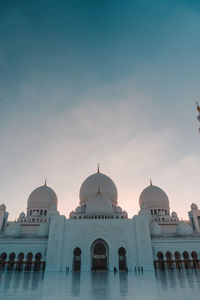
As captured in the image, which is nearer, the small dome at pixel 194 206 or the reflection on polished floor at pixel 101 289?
the reflection on polished floor at pixel 101 289

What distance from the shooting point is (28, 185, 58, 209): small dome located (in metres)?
31.9

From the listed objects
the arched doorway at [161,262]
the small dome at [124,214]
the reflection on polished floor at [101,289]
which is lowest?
the reflection on polished floor at [101,289]

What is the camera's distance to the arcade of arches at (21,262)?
71.2ft

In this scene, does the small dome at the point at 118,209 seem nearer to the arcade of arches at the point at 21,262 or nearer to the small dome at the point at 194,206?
the arcade of arches at the point at 21,262

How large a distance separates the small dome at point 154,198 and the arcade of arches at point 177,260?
894 centimetres

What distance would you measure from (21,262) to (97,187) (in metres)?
13.4

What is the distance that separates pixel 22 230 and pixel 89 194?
405 inches

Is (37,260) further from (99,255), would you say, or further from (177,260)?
(177,260)

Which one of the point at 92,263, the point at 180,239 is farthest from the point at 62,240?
the point at 180,239

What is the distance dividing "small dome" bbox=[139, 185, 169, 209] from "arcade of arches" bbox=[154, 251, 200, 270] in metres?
8.94

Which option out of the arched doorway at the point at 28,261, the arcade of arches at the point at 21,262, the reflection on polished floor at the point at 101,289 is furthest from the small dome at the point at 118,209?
the reflection on polished floor at the point at 101,289

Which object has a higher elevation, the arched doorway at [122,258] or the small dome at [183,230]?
the small dome at [183,230]

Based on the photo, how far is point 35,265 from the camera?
74.9ft

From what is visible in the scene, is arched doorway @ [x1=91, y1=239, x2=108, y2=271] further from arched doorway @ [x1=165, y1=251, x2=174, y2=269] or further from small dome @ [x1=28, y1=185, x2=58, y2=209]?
small dome @ [x1=28, y1=185, x2=58, y2=209]
